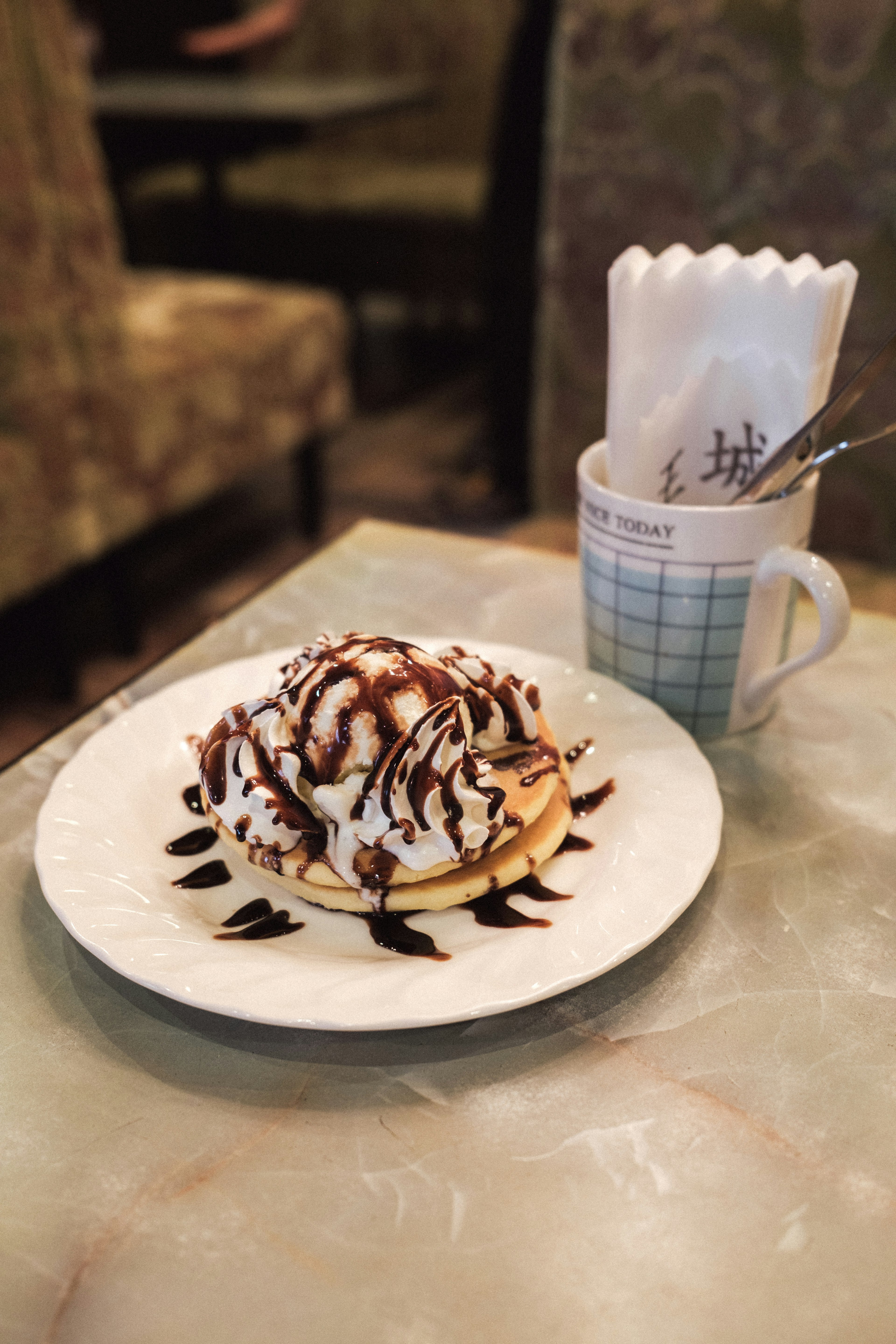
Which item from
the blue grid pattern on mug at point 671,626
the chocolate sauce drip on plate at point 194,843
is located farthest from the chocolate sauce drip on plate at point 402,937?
the blue grid pattern on mug at point 671,626

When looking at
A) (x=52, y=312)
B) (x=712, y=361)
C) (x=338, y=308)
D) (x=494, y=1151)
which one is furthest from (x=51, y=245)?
(x=494, y=1151)

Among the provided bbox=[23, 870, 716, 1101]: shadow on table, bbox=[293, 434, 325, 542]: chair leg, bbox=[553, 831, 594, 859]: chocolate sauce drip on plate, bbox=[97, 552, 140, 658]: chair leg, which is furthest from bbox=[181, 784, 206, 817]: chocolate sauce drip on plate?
bbox=[293, 434, 325, 542]: chair leg

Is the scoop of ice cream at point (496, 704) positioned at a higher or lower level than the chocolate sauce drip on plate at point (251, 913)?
higher

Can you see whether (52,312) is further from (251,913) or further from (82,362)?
(251,913)

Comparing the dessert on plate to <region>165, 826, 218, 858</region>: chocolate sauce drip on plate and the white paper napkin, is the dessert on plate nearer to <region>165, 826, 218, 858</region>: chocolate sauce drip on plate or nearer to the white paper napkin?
<region>165, 826, 218, 858</region>: chocolate sauce drip on plate

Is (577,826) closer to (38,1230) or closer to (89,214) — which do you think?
(38,1230)

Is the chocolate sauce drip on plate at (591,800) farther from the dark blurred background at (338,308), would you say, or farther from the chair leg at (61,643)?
the chair leg at (61,643)

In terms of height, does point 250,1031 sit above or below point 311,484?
above
